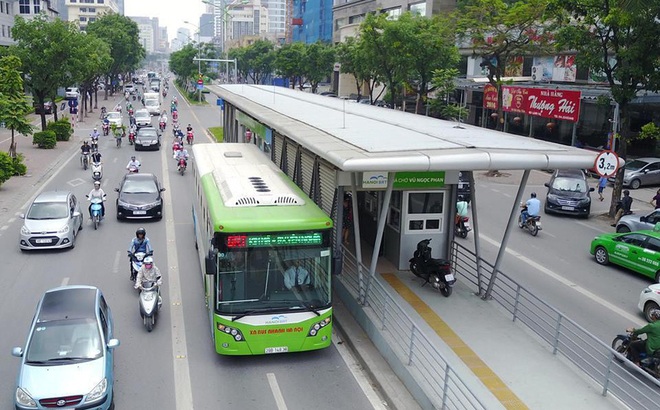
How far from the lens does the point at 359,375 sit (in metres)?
11.6

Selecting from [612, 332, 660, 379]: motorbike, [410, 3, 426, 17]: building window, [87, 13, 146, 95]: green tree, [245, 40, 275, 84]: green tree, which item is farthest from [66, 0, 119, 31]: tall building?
[612, 332, 660, 379]: motorbike

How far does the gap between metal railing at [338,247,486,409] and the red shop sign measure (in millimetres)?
26500

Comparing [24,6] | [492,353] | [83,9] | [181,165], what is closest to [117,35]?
[24,6]

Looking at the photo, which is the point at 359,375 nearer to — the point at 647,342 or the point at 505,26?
the point at 647,342

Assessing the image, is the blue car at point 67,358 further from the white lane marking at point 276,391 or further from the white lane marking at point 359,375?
the white lane marking at point 359,375

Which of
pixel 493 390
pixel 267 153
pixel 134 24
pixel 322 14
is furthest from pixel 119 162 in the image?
pixel 322 14

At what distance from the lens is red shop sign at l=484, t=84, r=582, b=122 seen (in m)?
37.4

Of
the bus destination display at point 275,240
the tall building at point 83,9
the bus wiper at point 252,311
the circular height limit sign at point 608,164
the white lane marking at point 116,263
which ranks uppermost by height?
the tall building at point 83,9

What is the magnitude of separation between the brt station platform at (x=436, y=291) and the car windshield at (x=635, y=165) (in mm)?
20550

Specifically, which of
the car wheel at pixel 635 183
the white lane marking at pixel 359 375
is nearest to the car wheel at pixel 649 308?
the white lane marking at pixel 359 375

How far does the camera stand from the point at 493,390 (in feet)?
33.5

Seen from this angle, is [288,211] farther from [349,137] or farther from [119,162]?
→ [119,162]

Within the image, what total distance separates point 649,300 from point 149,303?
35.5 feet

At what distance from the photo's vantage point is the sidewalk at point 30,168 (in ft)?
82.1
